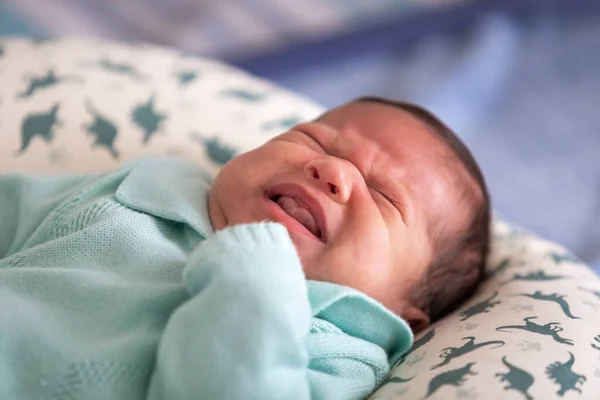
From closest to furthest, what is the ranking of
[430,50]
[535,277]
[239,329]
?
1. [239,329]
2. [535,277]
3. [430,50]

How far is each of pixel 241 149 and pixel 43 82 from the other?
368 millimetres

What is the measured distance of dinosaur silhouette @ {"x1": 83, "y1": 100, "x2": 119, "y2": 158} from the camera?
1155mm

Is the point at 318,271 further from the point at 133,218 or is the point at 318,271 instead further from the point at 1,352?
the point at 1,352

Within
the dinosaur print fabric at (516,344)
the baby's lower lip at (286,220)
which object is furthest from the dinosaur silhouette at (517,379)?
the baby's lower lip at (286,220)

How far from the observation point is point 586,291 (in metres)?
0.94

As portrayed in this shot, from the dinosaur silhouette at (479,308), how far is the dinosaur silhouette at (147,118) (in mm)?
601

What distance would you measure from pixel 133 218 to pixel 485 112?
1164mm

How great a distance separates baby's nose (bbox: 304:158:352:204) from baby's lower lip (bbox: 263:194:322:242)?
0.05m

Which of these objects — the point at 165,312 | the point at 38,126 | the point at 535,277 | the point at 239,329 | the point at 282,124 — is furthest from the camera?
the point at 282,124

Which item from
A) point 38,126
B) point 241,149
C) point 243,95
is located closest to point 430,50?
point 243,95

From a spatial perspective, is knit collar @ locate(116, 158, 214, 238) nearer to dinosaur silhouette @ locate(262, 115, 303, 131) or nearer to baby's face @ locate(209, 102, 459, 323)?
baby's face @ locate(209, 102, 459, 323)

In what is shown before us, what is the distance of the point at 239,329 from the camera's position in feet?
2.07

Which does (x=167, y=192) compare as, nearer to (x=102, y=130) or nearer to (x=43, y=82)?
(x=102, y=130)

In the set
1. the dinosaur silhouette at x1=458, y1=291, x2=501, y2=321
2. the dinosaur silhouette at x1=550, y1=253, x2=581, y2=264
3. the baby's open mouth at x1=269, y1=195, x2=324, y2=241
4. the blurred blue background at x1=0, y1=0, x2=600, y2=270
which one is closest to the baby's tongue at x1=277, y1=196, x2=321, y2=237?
the baby's open mouth at x1=269, y1=195, x2=324, y2=241
